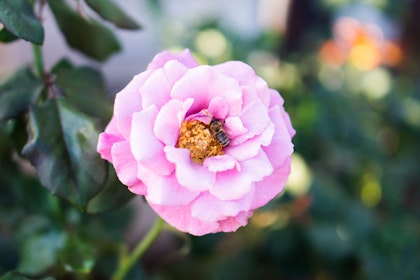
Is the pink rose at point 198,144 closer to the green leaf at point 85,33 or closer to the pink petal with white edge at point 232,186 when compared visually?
the pink petal with white edge at point 232,186

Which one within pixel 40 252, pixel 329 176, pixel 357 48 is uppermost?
pixel 40 252

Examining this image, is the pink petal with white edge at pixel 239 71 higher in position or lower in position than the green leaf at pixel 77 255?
higher

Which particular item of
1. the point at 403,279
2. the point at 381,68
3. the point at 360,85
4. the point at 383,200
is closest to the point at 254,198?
the point at 403,279

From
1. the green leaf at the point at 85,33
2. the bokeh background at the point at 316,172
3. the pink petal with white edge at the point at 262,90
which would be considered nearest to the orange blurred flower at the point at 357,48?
the bokeh background at the point at 316,172

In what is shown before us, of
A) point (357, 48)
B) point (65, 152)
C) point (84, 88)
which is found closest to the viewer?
point (65, 152)

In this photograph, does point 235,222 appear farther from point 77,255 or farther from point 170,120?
point 77,255

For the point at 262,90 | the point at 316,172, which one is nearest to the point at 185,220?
the point at 262,90

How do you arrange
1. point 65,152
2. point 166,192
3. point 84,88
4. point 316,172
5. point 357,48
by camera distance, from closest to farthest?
point 166,192
point 65,152
point 84,88
point 316,172
point 357,48
